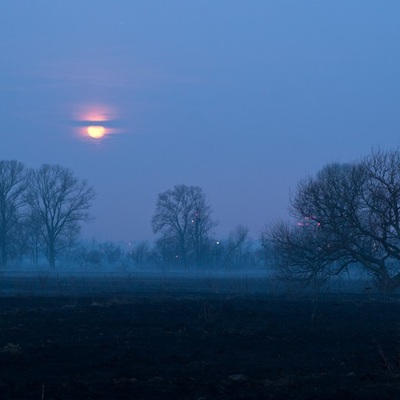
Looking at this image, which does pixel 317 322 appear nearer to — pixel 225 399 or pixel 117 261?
pixel 225 399

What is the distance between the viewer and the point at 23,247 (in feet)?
306

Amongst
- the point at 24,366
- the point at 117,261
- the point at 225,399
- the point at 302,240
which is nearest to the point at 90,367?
the point at 24,366

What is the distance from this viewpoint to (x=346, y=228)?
40531mm

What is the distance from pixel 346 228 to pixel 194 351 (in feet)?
82.4

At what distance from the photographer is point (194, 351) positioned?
54.7 feet

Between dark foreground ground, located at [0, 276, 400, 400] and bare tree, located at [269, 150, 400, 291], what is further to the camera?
bare tree, located at [269, 150, 400, 291]

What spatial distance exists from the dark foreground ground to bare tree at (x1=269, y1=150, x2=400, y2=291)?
11.6 meters

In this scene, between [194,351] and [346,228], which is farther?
[346,228]

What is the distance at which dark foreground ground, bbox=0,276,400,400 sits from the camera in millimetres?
12109

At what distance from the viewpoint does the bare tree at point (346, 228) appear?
39.8 m

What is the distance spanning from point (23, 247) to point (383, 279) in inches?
2360

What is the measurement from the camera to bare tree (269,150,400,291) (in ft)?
131

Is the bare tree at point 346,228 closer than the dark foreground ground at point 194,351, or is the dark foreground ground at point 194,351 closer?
the dark foreground ground at point 194,351

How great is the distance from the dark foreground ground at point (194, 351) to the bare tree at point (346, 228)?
38.1 ft
